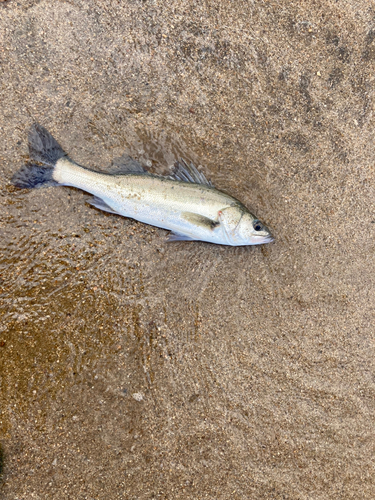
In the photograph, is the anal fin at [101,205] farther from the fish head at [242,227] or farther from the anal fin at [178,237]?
the fish head at [242,227]

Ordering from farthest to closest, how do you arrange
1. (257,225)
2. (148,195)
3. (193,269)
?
(193,269) < (257,225) < (148,195)

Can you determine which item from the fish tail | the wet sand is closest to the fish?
the fish tail

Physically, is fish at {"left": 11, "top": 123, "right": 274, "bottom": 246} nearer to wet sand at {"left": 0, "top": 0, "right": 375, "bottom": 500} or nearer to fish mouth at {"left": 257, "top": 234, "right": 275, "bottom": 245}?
fish mouth at {"left": 257, "top": 234, "right": 275, "bottom": 245}

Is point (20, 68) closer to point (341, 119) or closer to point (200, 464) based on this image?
point (341, 119)

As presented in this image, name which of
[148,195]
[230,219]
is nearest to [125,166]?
[148,195]

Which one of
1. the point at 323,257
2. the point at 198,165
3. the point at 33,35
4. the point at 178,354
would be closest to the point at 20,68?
the point at 33,35

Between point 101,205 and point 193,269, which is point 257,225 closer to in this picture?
point 193,269
